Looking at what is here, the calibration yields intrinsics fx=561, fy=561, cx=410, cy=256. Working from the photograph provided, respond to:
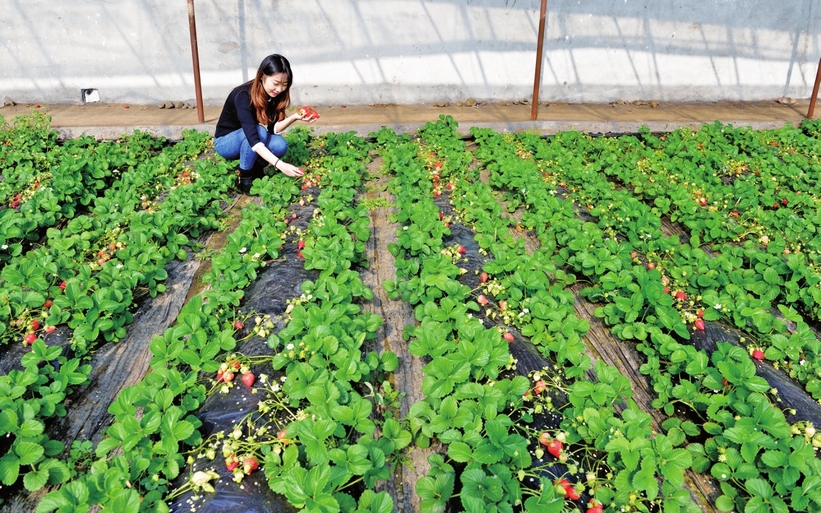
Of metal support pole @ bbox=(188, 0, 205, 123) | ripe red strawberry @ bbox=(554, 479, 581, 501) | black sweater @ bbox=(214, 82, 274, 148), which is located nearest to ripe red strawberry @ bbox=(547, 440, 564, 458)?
ripe red strawberry @ bbox=(554, 479, 581, 501)

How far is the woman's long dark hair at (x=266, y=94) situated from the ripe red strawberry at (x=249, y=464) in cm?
278

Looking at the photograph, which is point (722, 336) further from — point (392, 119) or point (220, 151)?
point (392, 119)

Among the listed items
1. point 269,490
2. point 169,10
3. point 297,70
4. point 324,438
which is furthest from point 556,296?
point 169,10

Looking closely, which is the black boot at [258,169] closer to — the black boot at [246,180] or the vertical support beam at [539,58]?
the black boot at [246,180]

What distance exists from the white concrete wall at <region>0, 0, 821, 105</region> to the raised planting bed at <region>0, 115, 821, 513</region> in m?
3.02

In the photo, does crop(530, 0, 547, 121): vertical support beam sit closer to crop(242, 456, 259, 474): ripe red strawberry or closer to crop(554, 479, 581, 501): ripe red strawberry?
crop(554, 479, 581, 501): ripe red strawberry

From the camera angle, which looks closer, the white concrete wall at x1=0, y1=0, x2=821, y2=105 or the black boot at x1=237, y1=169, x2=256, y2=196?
the black boot at x1=237, y1=169, x2=256, y2=196

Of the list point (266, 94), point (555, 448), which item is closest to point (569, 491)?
point (555, 448)

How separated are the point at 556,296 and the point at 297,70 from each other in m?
6.01

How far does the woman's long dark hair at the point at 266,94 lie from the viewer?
3992mm

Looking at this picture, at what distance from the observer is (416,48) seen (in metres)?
8.04

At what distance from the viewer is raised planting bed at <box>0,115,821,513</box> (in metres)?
2.07

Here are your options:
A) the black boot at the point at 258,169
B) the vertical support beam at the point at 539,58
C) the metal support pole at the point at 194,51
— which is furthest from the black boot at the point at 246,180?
the vertical support beam at the point at 539,58

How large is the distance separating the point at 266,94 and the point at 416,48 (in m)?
4.26
